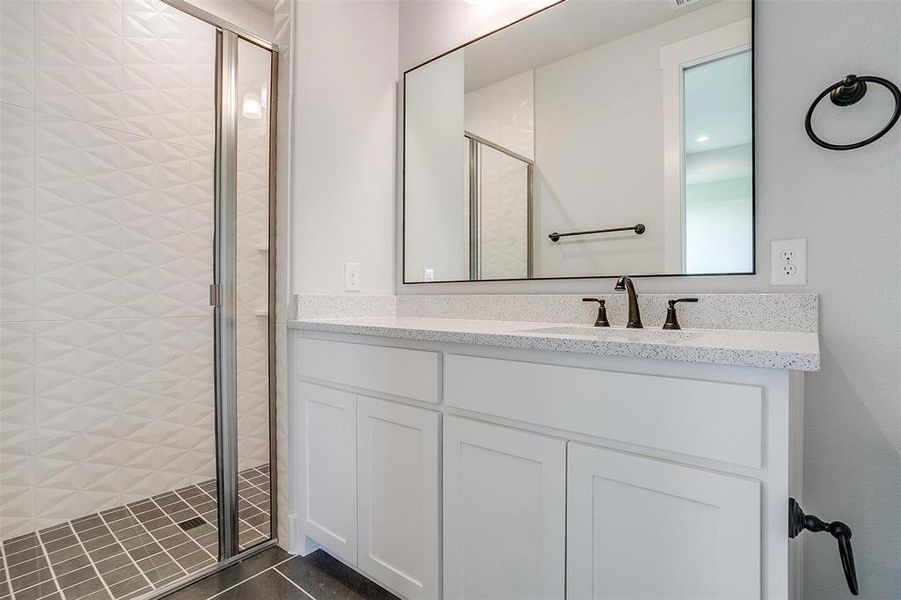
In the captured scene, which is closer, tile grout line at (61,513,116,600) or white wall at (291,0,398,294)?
tile grout line at (61,513,116,600)

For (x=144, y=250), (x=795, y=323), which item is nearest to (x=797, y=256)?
(x=795, y=323)

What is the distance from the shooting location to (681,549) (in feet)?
2.83

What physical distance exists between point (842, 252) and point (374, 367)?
130cm

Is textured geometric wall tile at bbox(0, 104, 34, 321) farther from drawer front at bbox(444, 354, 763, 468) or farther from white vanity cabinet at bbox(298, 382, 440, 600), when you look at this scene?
drawer front at bbox(444, 354, 763, 468)

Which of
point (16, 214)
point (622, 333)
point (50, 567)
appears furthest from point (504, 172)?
point (50, 567)

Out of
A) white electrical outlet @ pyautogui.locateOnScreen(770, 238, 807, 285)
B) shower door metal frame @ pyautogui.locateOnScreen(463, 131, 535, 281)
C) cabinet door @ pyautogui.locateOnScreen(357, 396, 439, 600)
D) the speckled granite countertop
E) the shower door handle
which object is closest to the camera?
the speckled granite countertop

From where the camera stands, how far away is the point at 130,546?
5.04 feet

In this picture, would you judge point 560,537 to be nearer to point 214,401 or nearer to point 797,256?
point 797,256

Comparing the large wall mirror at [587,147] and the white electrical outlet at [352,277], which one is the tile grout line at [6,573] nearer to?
the white electrical outlet at [352,277]

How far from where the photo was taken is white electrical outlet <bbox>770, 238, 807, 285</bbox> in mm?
1150

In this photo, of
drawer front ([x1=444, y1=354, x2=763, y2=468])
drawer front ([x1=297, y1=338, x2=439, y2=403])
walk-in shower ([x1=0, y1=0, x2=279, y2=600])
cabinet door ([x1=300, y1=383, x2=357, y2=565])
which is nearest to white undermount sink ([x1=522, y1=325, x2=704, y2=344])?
drawer front ([x1=444, y1=354, x2=763, y2=468])

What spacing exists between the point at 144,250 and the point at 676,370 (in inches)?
68.5

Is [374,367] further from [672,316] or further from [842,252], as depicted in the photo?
[842,252]

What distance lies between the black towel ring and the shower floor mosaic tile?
208cm
